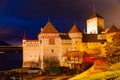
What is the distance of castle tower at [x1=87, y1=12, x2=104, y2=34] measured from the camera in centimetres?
9831

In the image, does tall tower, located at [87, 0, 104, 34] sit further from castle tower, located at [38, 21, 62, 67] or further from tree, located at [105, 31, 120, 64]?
tree, located at [105, 31, 120, 64]

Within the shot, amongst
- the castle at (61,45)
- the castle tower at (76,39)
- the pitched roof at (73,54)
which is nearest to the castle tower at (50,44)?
the castle at (61,45)

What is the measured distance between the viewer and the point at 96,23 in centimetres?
9856

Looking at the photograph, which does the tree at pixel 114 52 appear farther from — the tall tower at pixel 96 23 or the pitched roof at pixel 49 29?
the tall tower at pixel 96 23

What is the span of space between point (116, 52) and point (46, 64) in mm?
45626

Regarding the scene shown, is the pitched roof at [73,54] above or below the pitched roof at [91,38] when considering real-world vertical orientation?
below

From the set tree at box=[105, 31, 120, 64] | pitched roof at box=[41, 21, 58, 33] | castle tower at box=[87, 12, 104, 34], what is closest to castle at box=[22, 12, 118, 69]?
pitched roof at box=[41, 21, 58, 33]

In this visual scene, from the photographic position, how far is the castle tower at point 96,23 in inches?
3871

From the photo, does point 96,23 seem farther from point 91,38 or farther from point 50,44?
point 50,44

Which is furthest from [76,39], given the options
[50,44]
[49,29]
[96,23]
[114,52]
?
[114,52]

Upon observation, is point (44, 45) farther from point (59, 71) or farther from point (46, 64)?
point (59, 71)

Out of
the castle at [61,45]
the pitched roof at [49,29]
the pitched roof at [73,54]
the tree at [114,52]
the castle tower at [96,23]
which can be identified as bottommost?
the tree at [114,52]

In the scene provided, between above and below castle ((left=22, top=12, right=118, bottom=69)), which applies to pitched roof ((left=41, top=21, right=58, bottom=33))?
above

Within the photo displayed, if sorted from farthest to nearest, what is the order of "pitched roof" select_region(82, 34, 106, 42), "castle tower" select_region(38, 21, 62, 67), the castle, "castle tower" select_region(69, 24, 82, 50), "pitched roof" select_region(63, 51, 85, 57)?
"pitched roof" select_region(82, 34, 106, 42)
"castle tower" select_region(69, 24, 82, 50)
"castle tower" select_region(38, 21, 62, 67)
the castle
"pitched roof" select_region(63, 51, 85, 57)
